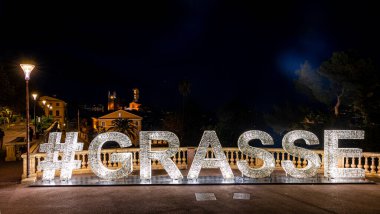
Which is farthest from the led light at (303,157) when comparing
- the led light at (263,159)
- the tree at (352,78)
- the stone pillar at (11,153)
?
the tree at (352,78)

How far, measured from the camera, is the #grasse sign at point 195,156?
40.9 ft

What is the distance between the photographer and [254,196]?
424 inches

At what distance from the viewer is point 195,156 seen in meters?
12.6

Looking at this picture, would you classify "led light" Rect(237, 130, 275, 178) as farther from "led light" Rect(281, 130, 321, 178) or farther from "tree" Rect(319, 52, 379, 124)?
"tree" Rect(319, 52, 379, 124)

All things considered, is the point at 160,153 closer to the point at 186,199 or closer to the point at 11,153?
the point at 186,199

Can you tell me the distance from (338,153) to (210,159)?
4.89 meters

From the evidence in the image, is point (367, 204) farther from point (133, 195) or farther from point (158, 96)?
point (158, 96)

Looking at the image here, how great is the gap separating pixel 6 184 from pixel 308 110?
101ft

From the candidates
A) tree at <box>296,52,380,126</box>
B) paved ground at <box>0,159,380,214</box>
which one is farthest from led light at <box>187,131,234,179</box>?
tree at <box>296,52,380,126</box>

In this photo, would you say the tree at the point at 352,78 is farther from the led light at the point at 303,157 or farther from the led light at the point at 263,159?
the led light at the point at 263,159

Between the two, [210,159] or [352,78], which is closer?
[210,159]

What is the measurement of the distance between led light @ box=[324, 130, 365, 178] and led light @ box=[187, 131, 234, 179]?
3824 millimetres

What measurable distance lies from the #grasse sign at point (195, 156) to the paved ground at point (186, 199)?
27.7 inches

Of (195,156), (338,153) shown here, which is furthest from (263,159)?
(338,153)
